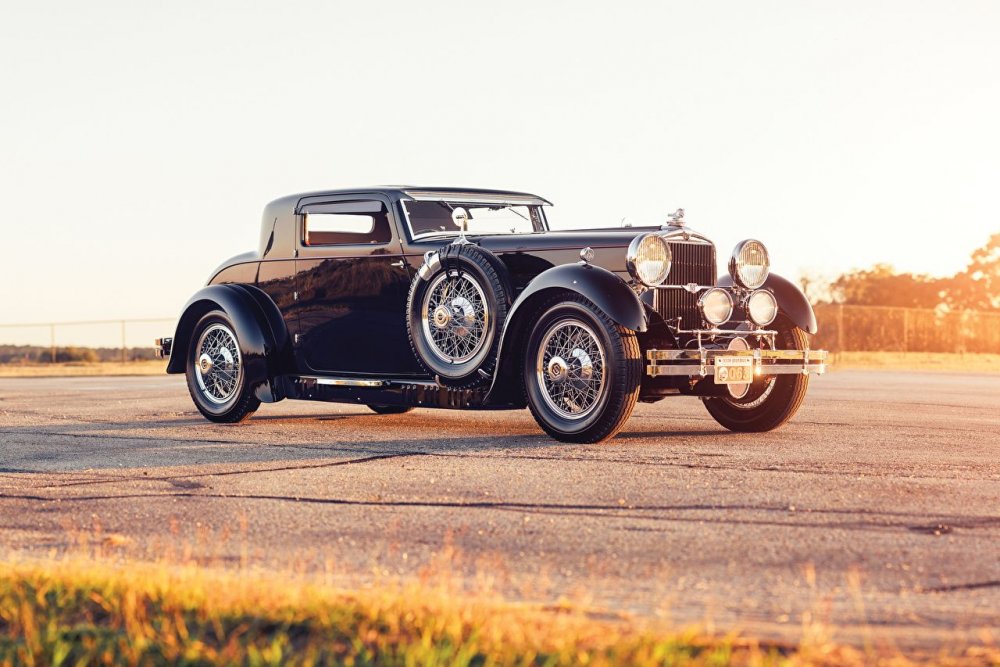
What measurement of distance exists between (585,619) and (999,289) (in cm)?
5597

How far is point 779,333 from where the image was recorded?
9758mm

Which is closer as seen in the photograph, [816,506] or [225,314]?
[816,506]

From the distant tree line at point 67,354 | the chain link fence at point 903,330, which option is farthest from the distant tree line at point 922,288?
the distant tree line at point 67,354

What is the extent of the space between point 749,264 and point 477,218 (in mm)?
2531

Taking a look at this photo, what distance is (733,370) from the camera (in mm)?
8617

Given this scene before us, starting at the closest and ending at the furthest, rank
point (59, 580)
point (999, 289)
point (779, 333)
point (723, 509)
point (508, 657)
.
Answer: point (508, 657)
point (59, 580)
point (723, 509)
point (779, 333)
point (999, 289)

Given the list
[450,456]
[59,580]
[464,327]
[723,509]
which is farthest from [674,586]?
[464,327]

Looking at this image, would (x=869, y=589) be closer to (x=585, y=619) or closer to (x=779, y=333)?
(x=585, y=619)

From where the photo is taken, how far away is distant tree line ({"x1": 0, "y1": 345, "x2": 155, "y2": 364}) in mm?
40625

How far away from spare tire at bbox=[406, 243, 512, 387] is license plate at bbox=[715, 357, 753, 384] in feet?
5.27

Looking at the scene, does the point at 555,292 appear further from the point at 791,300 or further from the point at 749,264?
the point at 791,300

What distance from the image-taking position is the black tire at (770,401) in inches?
384

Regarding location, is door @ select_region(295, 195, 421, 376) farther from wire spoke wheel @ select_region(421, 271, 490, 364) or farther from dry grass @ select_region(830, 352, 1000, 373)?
dry grass @ select_region(830, 352, 1000, 373)

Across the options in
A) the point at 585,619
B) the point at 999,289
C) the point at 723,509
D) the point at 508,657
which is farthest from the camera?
the point at 999,289
